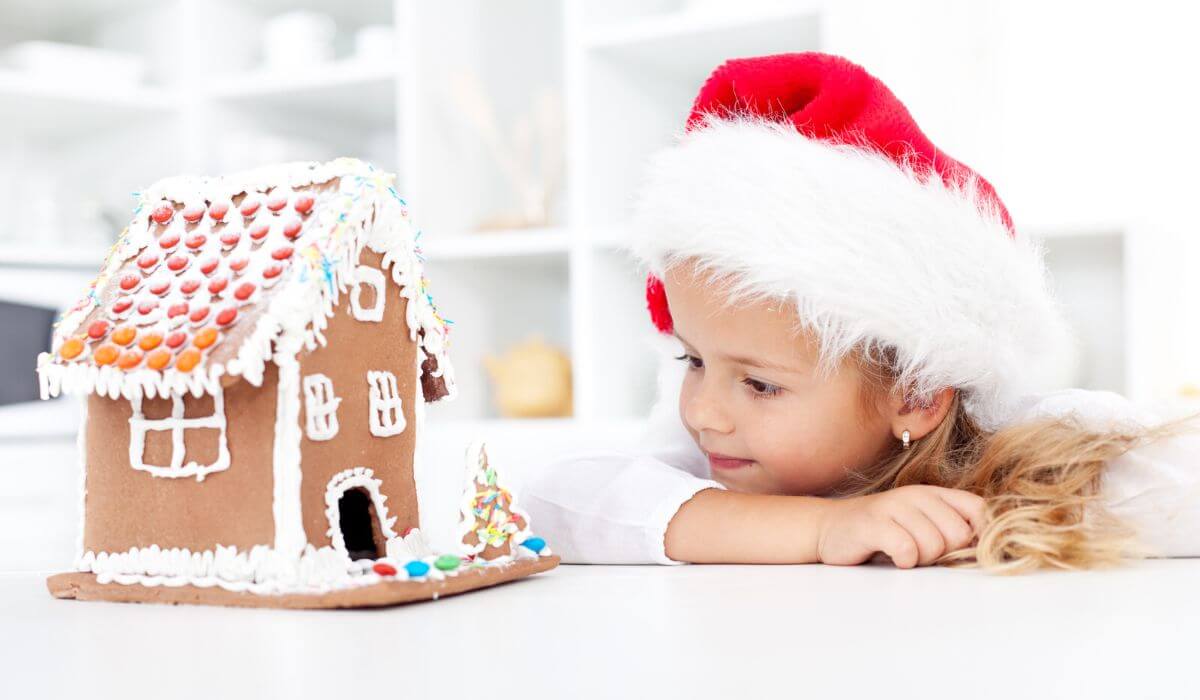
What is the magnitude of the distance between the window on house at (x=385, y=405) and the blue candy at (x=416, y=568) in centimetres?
9

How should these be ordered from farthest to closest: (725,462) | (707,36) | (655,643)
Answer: (707,36)
(725,462)
(655,643)

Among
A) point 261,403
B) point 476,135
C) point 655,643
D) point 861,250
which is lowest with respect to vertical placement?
point 655,643

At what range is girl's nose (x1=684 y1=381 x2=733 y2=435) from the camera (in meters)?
Answer: 0.91

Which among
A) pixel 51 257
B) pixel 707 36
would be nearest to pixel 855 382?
pixel 707 36

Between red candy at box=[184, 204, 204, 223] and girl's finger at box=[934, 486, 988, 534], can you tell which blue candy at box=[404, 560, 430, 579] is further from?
girl's finger at box=[934, 486, 988, 534]

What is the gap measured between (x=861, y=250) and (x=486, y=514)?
331 mm

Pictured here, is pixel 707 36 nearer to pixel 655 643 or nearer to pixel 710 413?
pixel 710 413

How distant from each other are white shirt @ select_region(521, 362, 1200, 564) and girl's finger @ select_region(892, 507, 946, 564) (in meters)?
0.16

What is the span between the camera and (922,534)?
2.42ft

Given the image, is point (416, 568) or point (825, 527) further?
point (825, 527)

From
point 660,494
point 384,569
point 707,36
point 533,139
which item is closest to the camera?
point 384,569

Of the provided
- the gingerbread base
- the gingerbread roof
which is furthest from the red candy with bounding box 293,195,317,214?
the gingerbread base

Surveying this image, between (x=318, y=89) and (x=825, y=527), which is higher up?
(x=318, y=89)

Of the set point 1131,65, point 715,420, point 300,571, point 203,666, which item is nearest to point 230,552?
point 300,571
